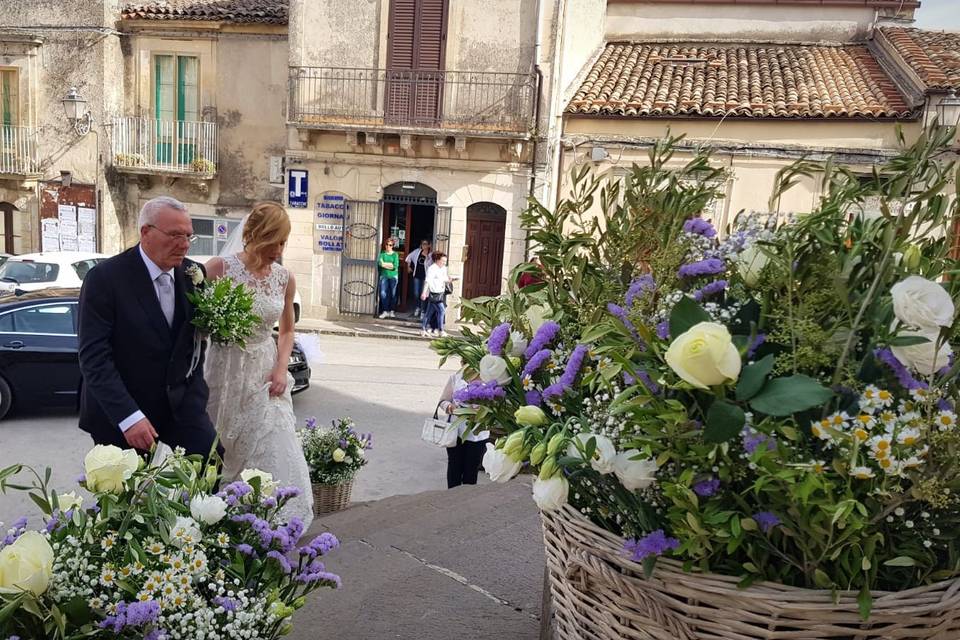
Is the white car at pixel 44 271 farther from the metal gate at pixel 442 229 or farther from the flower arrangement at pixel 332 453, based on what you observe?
the flower arrangement at pixel 332 453

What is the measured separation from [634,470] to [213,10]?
18.6 m

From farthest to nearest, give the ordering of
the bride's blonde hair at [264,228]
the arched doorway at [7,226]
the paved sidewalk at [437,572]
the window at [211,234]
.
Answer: the arched doorway at [7,226]
the window at [211,234]
the bride's blonde hair at [264,228]
the paved sidewalk at [437,572]

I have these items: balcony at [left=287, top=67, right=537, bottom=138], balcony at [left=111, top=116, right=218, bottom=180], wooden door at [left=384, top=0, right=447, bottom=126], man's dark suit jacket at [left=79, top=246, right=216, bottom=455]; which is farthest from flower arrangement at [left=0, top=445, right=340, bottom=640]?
balcony at [left=111, top=116, right=218, bottom=180]

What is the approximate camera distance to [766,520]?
1.05m

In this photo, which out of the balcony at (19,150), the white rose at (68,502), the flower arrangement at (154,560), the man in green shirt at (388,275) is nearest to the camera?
the flower arrangement at (154,560)

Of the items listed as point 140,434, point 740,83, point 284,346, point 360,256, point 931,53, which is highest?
point 931,53

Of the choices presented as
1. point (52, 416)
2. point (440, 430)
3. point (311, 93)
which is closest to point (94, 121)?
point (311, 93)

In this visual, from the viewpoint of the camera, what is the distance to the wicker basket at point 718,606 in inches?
42.1

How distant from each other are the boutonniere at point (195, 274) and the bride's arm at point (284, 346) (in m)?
0.53

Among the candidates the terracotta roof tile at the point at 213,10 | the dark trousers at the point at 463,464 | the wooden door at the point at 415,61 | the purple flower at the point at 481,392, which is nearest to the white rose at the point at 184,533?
the purple flower at the point at 481,392

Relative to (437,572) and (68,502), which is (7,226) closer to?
(437,572)

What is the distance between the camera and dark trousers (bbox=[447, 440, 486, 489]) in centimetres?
529

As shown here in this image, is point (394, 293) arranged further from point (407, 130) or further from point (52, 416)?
point (52, 416)

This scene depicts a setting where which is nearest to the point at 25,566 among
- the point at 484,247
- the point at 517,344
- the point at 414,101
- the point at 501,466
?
the point at 501,466
